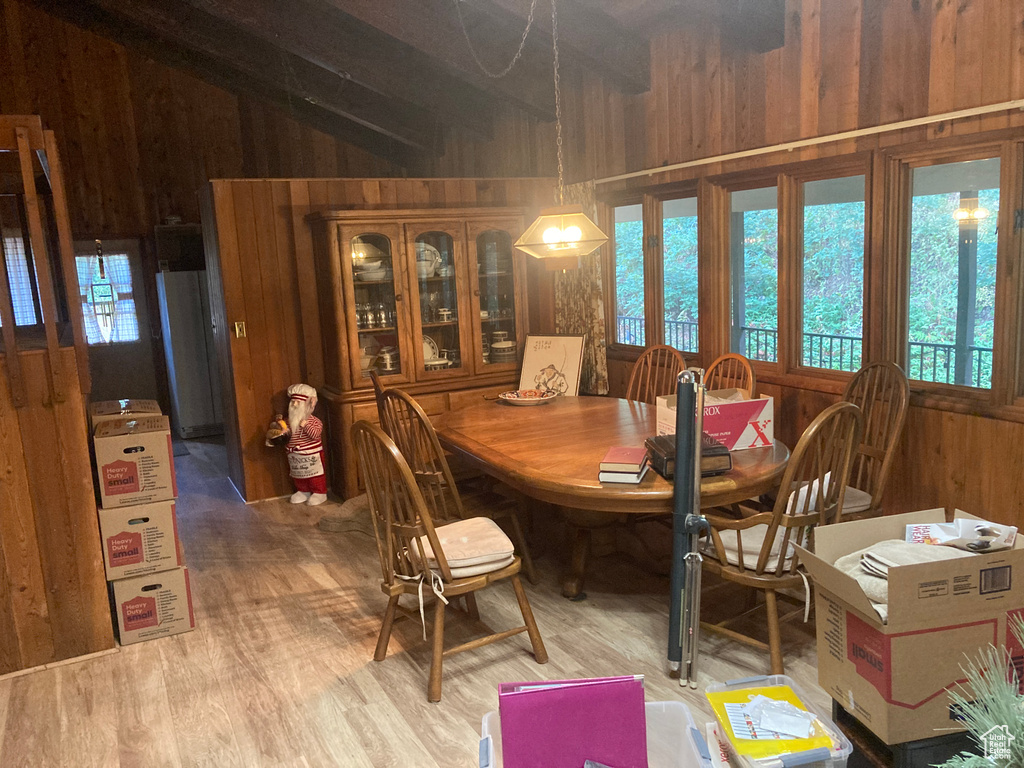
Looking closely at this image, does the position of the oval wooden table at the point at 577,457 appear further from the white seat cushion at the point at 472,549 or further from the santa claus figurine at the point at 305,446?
the santa claus figurine at the point at 305,446

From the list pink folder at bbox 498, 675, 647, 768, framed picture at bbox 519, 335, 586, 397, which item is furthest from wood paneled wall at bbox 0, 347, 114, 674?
framed picture at bbox 519, 335, 586, 397

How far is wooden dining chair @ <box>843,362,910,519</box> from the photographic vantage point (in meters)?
2.70

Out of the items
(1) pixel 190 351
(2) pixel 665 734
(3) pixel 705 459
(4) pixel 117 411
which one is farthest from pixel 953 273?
(1) pixel 190 351

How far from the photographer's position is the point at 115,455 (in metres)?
2.96

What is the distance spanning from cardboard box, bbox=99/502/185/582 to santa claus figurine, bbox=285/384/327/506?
1503mm

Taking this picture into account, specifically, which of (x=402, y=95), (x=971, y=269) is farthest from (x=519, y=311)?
(x=971, y=269)

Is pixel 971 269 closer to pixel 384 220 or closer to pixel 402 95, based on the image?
pixel 384 220

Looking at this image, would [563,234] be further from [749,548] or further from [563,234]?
[749,548]

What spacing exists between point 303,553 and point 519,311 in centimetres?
204

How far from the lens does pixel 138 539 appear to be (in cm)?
301

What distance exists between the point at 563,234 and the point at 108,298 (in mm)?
5224

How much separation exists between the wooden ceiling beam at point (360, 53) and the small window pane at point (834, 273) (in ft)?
7.84

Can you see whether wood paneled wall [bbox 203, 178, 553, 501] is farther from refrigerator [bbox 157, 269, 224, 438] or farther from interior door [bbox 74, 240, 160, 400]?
interior door [bbox 74, 240, 160, 400]

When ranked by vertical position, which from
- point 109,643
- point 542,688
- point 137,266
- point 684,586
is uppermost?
point 137,266
